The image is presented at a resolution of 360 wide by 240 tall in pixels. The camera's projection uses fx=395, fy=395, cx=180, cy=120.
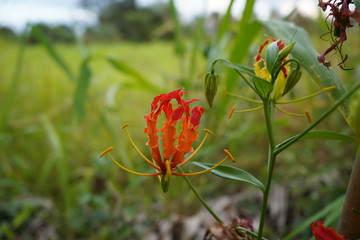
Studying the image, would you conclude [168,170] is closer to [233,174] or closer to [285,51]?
[233,174]

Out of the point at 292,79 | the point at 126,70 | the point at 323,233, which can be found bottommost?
the point at 323,233

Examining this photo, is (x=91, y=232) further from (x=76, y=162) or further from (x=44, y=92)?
(x=44, y=92)

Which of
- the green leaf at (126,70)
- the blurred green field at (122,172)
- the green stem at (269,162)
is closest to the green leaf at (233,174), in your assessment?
the green stem at (269,162)

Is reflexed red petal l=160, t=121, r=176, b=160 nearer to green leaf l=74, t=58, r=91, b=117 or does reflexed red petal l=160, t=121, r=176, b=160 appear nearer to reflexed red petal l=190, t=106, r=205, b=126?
reflexed red petal l=190, t=106, r=205, b=126

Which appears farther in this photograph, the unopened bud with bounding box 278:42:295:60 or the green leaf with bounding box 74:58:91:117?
the green leaf with bounding box 74:58:91:117

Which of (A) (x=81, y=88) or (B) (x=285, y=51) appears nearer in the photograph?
(B) (x=285, y=51)

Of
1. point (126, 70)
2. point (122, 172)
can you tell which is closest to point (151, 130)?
point (126, 70)

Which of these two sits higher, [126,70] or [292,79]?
[126,70]

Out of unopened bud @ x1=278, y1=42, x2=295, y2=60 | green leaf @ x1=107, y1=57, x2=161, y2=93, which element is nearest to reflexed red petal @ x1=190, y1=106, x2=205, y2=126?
unopened bud @ x1=278, y1=42, x2=295, y2=60

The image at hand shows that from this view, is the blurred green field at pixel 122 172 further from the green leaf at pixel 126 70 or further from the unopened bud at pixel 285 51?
the unopened bud at pixel 285 51

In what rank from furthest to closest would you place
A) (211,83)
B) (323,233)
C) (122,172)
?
(122,172)
(211,83)
(323,233)

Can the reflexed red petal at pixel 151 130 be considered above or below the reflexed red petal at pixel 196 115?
above

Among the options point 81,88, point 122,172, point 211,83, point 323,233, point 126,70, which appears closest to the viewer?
point 323,233
